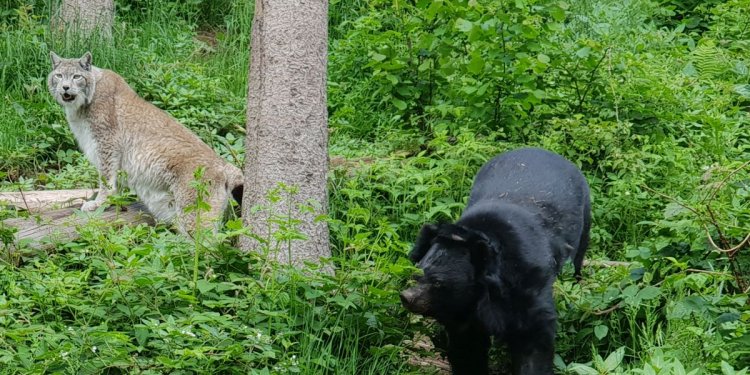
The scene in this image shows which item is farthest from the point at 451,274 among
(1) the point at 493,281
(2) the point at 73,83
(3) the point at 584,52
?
(2) the point at 73,83

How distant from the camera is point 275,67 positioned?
265 inches

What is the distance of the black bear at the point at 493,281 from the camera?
548cm

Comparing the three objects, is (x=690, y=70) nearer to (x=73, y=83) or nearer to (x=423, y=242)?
(x=423, y=242)

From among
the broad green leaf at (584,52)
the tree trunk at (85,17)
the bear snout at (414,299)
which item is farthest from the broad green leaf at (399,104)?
the bear snout at (414,299)

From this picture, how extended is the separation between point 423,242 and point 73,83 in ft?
15.2

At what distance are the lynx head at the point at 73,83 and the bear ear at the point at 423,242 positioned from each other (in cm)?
453

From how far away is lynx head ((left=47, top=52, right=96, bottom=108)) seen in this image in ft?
29.3

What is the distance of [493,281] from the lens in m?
5.50

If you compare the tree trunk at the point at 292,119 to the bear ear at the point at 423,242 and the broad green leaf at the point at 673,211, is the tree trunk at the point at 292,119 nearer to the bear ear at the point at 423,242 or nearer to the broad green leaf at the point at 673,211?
the bear ear at the point at 423,242

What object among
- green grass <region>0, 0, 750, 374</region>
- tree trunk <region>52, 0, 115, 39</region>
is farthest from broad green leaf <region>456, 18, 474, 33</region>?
tree trunk <region>52, 0, 115, 39</region>

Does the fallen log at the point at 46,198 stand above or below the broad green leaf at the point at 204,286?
below

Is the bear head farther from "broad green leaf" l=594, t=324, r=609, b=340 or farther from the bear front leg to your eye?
"broad green leaf" l=594, t=324, r=609, b=340

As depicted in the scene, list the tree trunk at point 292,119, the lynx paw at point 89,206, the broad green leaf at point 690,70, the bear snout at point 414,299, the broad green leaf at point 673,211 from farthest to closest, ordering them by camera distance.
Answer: the broad green leaf at point 690,70
the lynx paw at point 89,206
the tree trunk at point 292,119
the broad green leaf at point 673,211
the bear snout at point 414,299

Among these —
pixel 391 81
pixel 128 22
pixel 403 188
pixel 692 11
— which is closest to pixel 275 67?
pixel 403 188
